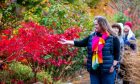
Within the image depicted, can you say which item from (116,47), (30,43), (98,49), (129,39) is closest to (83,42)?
(98,49)

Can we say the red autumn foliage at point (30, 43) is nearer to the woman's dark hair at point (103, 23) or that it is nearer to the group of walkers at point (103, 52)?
the group of walkers at point (103, 52)

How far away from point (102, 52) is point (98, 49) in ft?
0.28

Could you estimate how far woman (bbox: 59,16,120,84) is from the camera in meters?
6.18

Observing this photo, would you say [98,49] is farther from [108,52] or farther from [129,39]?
[129,39]

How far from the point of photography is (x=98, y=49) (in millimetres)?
6164

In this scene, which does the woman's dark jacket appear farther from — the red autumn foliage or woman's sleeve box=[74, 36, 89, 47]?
the red autumn foliage

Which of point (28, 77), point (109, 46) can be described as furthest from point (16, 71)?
point (109, 46)

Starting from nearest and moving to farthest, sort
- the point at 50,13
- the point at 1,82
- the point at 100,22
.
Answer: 1. the point at 100,22
2. the point at 1,82
3. the point at 50,13

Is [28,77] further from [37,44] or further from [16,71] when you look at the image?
[37,44]

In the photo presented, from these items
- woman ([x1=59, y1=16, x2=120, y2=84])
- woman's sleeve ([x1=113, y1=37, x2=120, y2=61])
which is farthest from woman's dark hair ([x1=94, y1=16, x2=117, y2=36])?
woman's sleeve ([x1=113, y1=37, x2=120, y2=61])

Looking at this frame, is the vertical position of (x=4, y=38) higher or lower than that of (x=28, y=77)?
higher

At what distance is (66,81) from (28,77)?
1.45 m

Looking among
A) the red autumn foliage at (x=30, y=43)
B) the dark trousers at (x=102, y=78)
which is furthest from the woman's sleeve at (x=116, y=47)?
the red autumn foliage at (x=30, y=43)

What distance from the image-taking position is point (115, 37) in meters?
6.26
